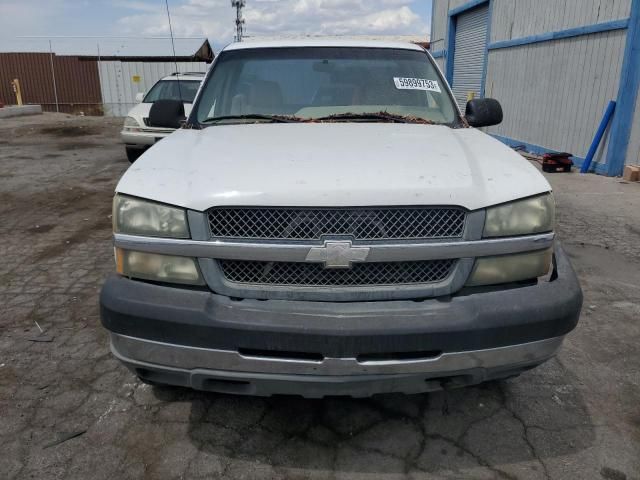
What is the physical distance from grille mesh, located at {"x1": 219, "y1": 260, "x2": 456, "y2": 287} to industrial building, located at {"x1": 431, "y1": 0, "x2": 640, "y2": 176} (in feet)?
25.8

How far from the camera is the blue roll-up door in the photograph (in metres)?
14.1

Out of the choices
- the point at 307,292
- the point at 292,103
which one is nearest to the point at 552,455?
the point at 307,292

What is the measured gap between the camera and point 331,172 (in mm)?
2146

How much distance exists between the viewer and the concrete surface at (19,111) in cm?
1988

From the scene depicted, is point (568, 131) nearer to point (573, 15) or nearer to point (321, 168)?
point (573, 15)

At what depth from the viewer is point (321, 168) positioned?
2184 millimetres

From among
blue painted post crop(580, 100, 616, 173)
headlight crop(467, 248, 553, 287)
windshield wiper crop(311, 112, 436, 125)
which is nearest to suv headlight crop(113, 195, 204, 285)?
headlight crop(467, 248, 553, 287)

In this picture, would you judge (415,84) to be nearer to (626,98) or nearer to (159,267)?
(159,267)

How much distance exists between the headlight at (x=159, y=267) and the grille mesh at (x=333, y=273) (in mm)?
129

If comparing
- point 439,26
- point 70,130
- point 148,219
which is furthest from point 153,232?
point 439,26

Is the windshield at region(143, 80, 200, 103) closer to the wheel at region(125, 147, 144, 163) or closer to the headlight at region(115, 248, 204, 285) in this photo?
the wheel at region(125, 147, 144, 163)

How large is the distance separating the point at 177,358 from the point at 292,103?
194cm

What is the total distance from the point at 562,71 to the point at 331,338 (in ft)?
32.6

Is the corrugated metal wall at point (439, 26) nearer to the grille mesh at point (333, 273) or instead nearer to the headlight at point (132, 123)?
the headlight at point (132, 123)
